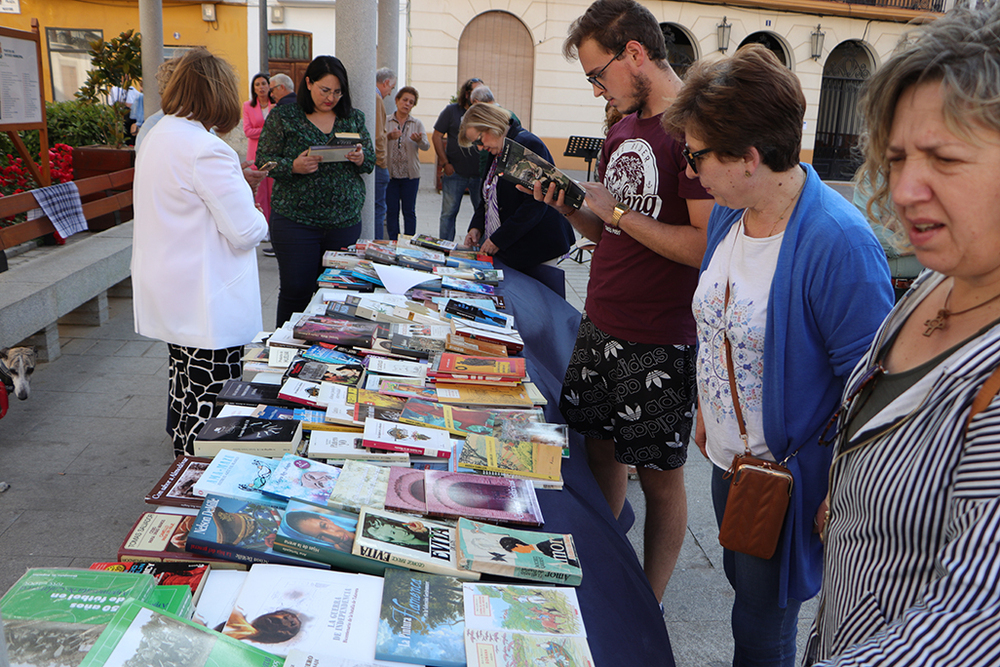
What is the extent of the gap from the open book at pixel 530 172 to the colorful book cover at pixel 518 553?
1.17m

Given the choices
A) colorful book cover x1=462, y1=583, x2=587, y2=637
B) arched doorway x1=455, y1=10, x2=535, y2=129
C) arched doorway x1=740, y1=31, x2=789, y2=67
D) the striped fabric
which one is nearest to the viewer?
the striped fabric

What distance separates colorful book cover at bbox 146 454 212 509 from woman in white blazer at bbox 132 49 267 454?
4.06 ft

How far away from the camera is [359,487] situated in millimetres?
1634

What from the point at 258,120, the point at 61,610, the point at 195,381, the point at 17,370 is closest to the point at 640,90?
the point at 61,610

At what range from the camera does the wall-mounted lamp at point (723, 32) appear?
1783 centimetres

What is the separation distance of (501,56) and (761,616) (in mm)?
16718

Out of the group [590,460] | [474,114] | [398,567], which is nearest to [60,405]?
[474,114]

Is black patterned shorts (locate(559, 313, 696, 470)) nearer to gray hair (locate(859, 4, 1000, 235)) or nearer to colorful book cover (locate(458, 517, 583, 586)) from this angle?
colorful book cover (locate(458, 517, 583, 586))

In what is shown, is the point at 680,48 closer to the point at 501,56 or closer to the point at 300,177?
the point at 501,56

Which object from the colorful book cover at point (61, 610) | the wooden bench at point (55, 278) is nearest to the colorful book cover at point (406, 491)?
the colorful book cover at point (61, 610)

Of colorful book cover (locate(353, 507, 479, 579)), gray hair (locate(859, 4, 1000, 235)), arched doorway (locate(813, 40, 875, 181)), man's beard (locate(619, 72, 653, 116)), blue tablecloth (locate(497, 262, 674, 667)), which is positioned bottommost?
blue tablecloth (locate(497, 262, 674, 667))

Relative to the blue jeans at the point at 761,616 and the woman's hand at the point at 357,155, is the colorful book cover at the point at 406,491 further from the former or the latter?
the woman's hand at the point at 357,155

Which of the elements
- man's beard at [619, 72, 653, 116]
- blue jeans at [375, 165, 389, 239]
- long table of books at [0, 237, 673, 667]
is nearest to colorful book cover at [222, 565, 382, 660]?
long table of books at [0, 237, 673, 667]

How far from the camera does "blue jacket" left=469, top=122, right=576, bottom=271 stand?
3.91 meters
